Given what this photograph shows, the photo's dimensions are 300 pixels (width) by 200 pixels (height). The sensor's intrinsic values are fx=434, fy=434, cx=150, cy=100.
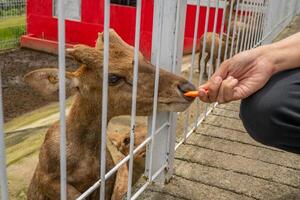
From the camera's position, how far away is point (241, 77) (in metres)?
1.72

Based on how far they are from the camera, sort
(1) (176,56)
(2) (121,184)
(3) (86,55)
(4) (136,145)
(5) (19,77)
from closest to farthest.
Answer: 1. (3) (86,55)
2. (1) (176,56)
3. (2) (121,184)
4. (4) (136,145)
5. (5) (19,77)

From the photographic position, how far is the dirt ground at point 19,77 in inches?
136

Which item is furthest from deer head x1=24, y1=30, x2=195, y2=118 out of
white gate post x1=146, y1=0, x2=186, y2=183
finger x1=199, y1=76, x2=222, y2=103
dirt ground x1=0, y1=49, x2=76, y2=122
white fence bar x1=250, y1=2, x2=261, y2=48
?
white fence bar x1=250, y1=2, x2=261, y2=48

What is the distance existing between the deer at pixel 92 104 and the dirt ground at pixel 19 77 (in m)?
0.77

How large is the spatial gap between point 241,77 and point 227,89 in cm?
9

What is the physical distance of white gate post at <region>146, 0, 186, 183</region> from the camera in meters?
2.20

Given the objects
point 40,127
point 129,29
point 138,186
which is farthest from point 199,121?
point 129,29

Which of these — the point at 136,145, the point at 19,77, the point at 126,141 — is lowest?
the point at 126,141

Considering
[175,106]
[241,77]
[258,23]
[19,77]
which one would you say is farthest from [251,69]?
[258,23]

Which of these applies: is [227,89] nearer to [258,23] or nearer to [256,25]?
[256,25]

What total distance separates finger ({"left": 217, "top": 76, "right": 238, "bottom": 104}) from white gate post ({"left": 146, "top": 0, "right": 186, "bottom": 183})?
53 centimetres

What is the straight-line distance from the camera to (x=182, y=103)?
2154 millimetres

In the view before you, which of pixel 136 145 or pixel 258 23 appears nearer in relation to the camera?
pixel 136 145

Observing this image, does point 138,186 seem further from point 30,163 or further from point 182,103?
point 30,163
